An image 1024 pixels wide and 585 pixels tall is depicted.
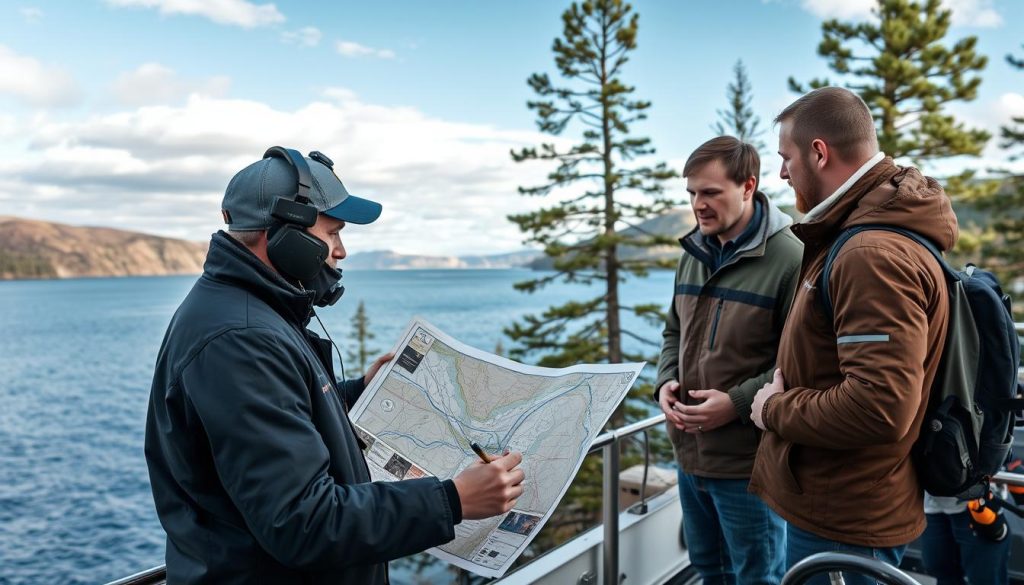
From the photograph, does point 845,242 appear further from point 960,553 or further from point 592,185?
point 592,185

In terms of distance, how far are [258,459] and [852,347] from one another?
1236mm

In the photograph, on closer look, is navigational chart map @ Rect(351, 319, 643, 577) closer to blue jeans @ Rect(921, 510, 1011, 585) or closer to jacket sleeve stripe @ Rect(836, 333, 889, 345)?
jacket sleeve stripe @ Rect(836, 333, 889, 345)

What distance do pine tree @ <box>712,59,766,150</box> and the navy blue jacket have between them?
1202 inches

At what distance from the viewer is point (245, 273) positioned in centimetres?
124

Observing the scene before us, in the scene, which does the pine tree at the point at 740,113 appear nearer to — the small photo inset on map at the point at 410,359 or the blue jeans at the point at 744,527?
the blue jeans at the point at 744,527

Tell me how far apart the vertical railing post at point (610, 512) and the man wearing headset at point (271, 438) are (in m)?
1.51

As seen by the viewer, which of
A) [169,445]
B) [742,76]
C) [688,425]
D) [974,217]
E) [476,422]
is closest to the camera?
[169,445]

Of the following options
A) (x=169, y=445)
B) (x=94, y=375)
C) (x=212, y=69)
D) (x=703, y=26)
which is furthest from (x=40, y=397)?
(x=212, y=69)

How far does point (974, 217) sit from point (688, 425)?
26565 mm

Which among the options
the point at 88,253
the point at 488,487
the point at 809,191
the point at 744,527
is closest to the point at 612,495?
the point at 744,527

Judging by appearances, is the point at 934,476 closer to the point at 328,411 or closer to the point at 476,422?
the point at 476,422

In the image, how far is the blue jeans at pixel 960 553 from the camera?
2586 mm

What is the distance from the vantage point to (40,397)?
4534 centimetres

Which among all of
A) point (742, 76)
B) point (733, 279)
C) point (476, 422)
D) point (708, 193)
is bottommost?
point (476, 422)
